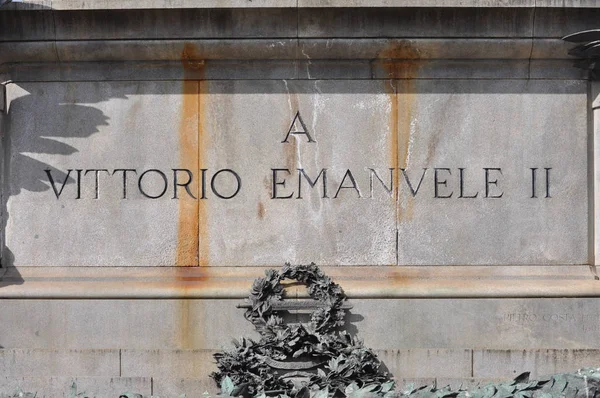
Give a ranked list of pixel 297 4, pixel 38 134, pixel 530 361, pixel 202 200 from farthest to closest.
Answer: pixel 38 134 → pixel 202 200 → pixel 297 4 → pixel 530 361

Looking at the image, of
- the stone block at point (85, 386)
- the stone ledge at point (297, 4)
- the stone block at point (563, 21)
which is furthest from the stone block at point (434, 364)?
the stone ledge at point (297, 4)

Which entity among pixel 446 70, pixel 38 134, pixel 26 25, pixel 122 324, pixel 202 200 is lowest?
pixel 122 324

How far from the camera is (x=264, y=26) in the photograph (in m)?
12.1

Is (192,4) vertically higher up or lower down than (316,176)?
higher up

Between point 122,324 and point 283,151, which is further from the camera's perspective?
point 283,151

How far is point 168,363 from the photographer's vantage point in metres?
11.8

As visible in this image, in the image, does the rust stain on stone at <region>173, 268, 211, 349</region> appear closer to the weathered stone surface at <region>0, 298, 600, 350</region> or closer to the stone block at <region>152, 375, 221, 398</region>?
the weathered stone surface at <region>0, 298, 600, 350</region>

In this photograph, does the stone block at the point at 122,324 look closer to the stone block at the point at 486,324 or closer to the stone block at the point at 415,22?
the stone block at the point at 486,324

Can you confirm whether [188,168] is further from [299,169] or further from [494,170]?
[494,170]

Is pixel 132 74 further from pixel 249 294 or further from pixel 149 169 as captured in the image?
pixel 249 294

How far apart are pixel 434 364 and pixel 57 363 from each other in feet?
13.2

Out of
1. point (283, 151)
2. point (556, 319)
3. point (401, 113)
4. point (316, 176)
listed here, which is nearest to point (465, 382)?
point (556, 319)

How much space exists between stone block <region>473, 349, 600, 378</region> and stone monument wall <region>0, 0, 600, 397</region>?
32cm

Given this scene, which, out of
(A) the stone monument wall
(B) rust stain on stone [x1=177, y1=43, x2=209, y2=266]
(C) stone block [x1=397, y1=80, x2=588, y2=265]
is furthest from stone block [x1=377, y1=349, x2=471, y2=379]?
(B) rust stain on stone [x1=177, y1=43, x2=209, y2=266]
